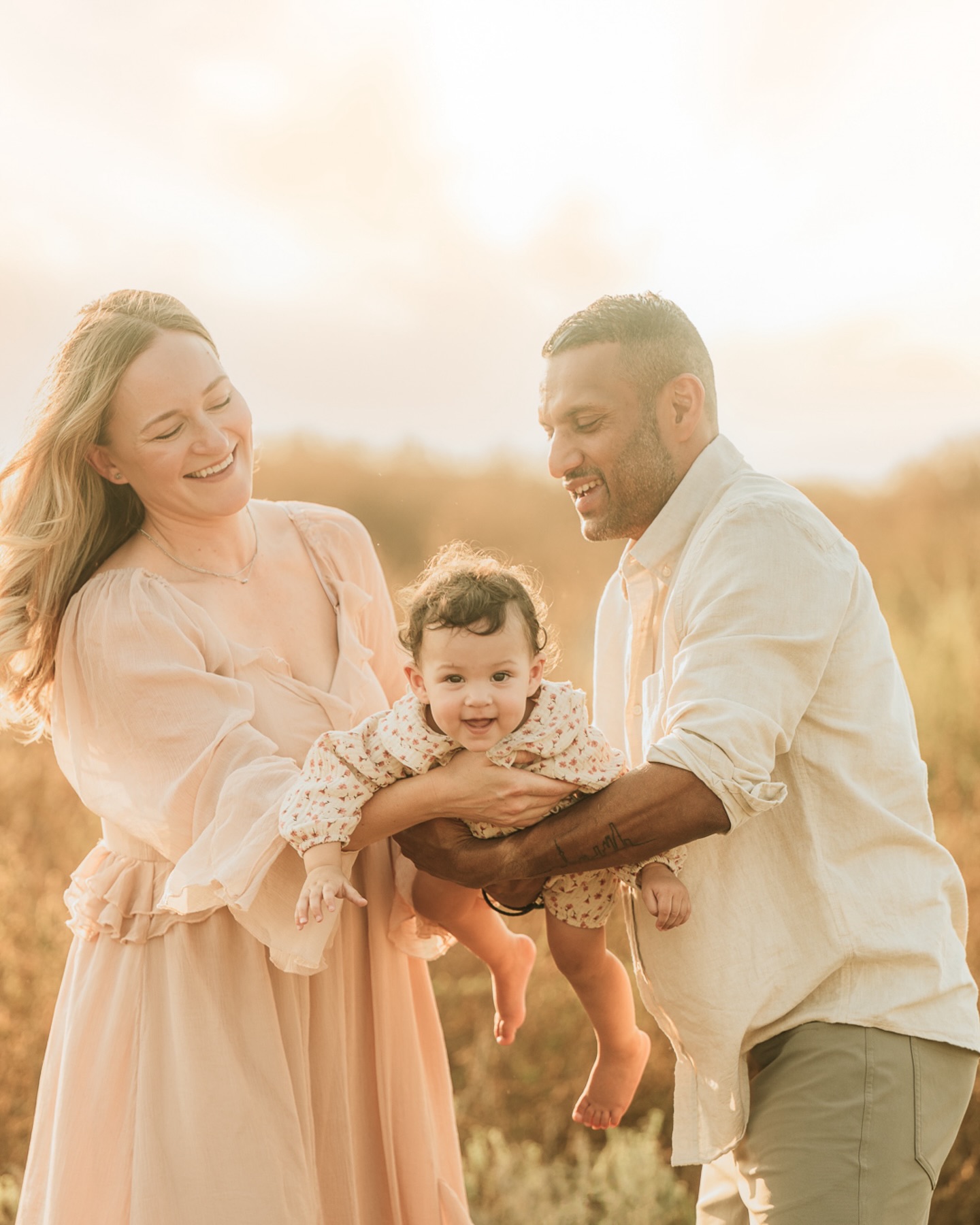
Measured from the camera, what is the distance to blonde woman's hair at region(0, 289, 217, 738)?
2.62m

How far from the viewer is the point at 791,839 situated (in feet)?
7.52

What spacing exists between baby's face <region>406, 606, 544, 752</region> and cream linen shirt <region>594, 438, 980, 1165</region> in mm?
284

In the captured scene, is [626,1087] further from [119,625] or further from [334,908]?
[119,625]

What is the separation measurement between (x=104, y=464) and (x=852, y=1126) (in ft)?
6.64

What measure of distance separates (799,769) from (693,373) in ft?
2.86

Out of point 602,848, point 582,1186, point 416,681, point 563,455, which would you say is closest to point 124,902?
point 416,681

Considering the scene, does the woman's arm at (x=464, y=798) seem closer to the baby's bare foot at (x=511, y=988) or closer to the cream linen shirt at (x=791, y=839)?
the cream linen shirt at (x=791, y=839)

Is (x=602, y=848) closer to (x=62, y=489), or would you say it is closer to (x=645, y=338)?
(x=645, y=338)

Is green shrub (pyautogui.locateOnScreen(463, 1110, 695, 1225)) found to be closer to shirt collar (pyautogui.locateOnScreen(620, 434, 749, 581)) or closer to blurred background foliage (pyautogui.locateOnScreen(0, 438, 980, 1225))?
blurred background foliage (pyautogui.locateOnScreen(0, 438, 980, 1225))

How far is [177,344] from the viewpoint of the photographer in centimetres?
265

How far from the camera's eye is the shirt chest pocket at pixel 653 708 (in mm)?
2430

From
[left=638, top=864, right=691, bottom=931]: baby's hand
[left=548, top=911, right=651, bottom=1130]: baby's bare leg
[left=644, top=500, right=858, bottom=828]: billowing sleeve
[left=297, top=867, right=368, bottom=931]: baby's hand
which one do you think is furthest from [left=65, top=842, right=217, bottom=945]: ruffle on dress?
[left=644, top=500, right=858, bottom=828]: billowing sleeve

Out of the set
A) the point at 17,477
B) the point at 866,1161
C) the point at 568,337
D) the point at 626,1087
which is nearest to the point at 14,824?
the point at 17,477

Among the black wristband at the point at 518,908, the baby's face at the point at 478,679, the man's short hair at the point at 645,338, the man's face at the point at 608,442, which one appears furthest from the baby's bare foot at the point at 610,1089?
the man's short hair at the point at 645,338
